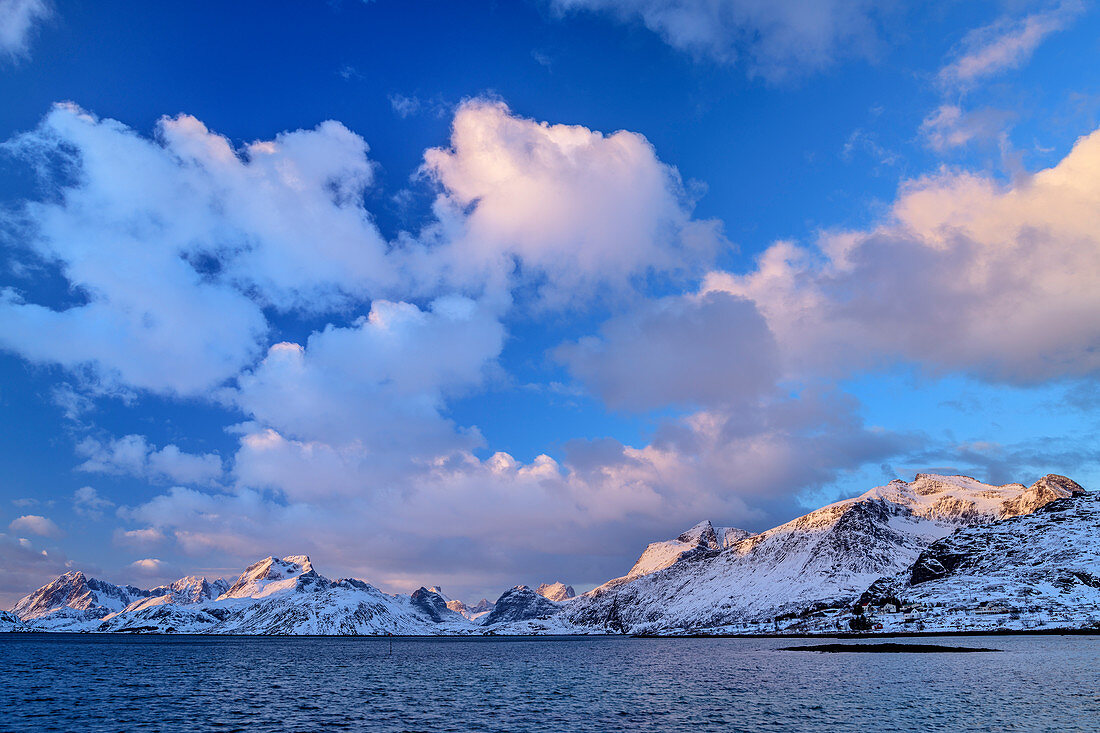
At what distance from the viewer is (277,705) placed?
3071 inches

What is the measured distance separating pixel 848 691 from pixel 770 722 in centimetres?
3449

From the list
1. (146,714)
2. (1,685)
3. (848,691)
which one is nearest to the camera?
(146,714)

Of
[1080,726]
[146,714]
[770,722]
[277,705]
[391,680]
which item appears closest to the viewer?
[1080,726]

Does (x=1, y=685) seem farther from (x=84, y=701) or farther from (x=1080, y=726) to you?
(x=1080, y=726)

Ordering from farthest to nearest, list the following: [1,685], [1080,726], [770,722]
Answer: [1,685] → [770,722] → [1080,726]

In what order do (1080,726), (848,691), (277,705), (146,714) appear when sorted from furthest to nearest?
(848,691) → (277,705) → (146,714) → (1080,726)

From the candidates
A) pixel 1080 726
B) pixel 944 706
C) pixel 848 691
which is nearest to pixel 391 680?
pixel 848 691

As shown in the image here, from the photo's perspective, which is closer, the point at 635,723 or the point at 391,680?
the point at 635,723

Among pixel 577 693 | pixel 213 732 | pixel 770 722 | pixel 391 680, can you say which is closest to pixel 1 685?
pixel 391 680

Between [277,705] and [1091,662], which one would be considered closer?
[277,705]

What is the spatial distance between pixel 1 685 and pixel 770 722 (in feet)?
367

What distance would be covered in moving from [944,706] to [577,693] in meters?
45.5

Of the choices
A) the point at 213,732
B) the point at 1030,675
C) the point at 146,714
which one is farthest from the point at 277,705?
the point at 1030,675

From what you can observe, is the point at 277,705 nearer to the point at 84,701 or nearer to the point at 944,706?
the point at 84,701
